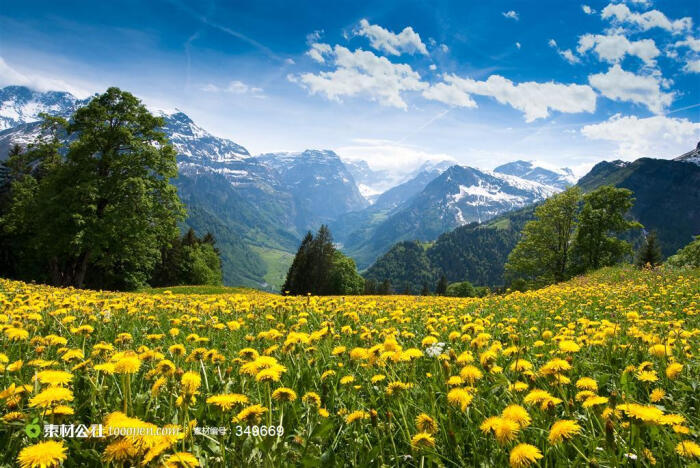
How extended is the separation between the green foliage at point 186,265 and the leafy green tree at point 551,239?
58.6 m

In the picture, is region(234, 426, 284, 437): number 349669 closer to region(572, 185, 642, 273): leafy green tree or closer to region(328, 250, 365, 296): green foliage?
region(572, 185, 642, 273): leafy green tree

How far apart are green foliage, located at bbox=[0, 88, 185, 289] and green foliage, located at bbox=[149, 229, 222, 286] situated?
1530 inches

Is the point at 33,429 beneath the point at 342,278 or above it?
above

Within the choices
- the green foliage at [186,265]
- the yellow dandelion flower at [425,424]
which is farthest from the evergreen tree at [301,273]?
the yellow dandelion flower at [425,424]

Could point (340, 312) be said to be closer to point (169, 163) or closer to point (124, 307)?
point (124, 307)

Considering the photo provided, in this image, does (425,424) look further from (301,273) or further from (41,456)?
(301,273)

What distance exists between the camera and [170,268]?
70.6 m

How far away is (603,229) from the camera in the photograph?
36344 millimetres

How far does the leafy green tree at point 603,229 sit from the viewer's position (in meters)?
35.9

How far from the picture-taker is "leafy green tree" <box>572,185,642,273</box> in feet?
118

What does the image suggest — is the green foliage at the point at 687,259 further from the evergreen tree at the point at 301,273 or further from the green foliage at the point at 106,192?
the evergreen tree at the point at 301,273

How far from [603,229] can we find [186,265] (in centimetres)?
7194

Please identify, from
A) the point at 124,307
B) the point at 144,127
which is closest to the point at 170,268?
the point at 144,127

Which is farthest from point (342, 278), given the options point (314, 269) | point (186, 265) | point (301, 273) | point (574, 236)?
point (574, 236)
